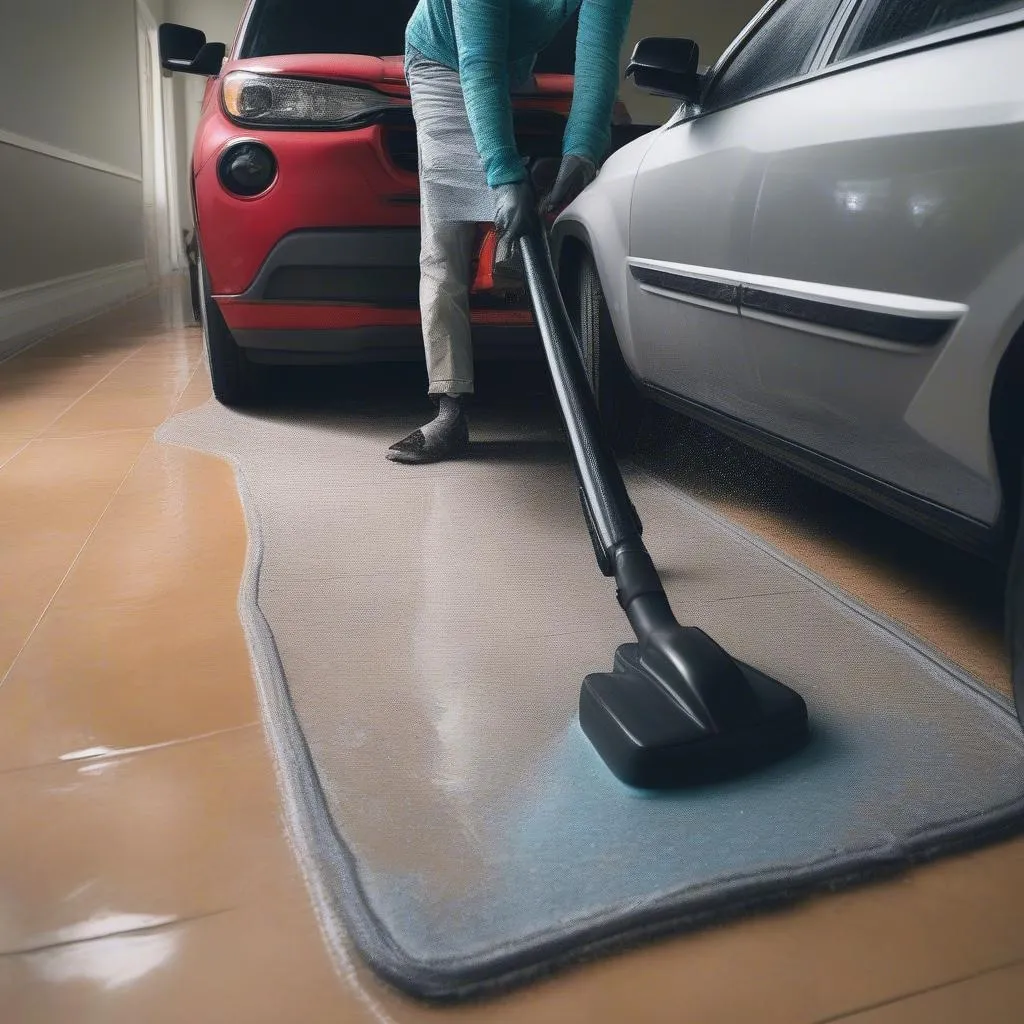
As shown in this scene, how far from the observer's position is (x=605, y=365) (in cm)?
250

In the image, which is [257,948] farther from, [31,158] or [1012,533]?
[31,158]

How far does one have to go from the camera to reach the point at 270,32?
10.1 ft

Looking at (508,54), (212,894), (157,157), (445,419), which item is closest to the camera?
(212,894)

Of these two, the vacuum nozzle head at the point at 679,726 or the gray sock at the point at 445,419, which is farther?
the gray sock at the point at 445,419

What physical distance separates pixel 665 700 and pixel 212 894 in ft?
1.71

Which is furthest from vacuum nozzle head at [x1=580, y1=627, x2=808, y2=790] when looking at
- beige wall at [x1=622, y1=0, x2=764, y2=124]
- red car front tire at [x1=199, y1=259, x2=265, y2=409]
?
beige wall at [x1=622, y1=0, x2=764, y2=124]

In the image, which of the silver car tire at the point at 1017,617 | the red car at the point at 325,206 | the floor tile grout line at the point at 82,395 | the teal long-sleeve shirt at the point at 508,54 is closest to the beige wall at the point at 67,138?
the floor tile grout line at the point at 82,395

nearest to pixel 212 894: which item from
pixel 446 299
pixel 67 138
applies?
pixel 446 299

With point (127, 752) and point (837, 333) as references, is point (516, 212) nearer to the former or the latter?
point (837, 333)

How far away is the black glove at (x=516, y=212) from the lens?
1.84 m

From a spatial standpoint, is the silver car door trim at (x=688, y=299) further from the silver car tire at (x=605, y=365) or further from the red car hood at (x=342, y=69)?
the red car hood at (x=342, y=69)

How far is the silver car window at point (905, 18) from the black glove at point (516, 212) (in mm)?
564

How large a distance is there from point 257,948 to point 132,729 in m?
0.46

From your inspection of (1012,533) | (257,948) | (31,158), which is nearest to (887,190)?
(1012,533)
